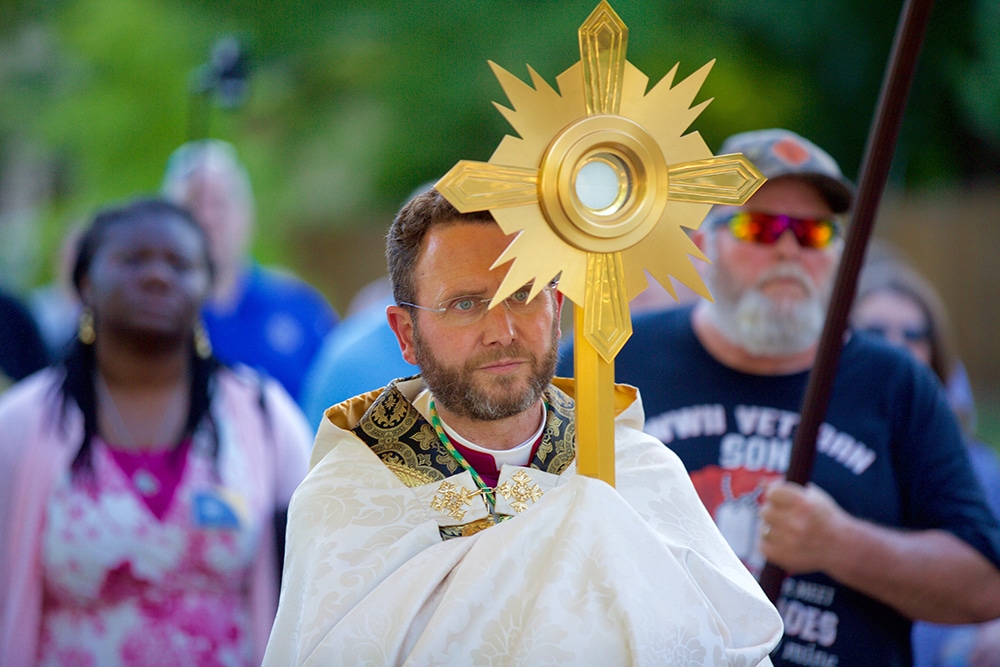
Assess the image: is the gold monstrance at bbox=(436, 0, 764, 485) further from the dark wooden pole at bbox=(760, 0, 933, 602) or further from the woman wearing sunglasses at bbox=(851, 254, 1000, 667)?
the woman wearing sunglasses at bbox=(851, 254, 1000, 667)

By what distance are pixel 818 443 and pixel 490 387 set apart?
1.32m

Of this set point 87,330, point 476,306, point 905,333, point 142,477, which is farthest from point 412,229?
point 905,333

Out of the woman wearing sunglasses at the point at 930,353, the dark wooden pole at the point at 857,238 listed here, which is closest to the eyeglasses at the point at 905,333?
the woman wearing sunglasses at the point at 930,353

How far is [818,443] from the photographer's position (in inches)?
123

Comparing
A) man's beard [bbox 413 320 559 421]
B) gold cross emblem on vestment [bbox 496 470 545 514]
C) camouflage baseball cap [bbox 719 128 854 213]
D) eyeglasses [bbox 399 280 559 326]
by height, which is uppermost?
camouflage baseball cap [bbox 719 128 854 213]

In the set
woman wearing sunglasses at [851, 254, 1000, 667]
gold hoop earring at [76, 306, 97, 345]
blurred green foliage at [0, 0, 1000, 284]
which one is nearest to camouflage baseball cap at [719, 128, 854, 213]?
woman wearing sunglasses at [851, 254, 1000, 667]

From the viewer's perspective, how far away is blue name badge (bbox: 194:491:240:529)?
347cm

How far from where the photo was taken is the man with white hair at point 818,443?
117 inches

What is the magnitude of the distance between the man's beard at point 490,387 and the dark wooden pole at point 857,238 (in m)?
0.91

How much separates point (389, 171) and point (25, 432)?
1086cm

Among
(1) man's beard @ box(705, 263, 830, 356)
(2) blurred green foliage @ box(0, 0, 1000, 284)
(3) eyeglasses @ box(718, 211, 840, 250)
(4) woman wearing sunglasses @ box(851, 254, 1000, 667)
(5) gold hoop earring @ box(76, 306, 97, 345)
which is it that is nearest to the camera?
(1) man's beard @ box(705, 263, 830, 356)

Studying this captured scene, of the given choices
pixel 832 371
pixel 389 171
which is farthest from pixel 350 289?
pixel 832 371

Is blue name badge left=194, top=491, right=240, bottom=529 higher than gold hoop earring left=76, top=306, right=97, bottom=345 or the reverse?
the reverse

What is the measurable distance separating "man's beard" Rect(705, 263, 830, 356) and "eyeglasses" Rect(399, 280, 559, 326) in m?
1.28
